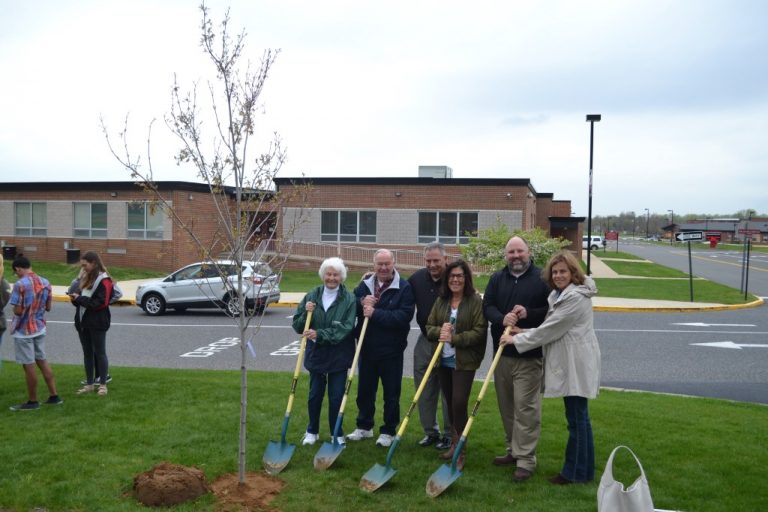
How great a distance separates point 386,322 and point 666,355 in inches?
306

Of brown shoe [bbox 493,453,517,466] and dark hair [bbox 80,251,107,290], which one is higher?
dark hair [bbox 80,251,107,290]

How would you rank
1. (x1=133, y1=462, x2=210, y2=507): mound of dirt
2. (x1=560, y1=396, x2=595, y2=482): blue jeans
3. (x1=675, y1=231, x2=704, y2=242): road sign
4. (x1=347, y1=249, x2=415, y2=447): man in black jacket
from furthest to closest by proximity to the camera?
(x1=675, y1=231, x2=704, y2=242): road sign, (x1=347, y1=249, x2=415, y2=447): man in black jacket, (x1=560, y1=396, x2=595, y2=482): blue jeans, (x1=133, y1=462, x2=210, y2=507): mound of dirt

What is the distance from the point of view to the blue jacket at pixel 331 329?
19.3 feet

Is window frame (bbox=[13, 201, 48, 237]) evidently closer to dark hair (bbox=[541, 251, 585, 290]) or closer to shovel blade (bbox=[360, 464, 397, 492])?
shovel blade (bbox=[360, 464, 397, 492])

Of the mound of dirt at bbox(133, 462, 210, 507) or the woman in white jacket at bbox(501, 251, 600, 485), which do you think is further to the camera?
the woman in white jacket at bbox(501, 251, 600, 485)

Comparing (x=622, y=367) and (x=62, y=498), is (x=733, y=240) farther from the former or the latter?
(x=62, y=498)

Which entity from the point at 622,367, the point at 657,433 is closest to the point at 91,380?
the point at 657,433

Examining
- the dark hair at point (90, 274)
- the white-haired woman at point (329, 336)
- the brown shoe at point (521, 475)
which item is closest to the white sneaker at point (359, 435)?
the white-haired woman at point (329, 336)

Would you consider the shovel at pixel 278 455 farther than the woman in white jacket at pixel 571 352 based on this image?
Yes

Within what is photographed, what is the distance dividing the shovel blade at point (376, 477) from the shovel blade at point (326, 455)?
37 cm

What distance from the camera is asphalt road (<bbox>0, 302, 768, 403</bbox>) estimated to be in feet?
32.8

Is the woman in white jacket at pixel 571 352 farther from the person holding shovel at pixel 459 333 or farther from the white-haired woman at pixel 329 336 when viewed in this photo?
the white-haired woman at pixel 329 336

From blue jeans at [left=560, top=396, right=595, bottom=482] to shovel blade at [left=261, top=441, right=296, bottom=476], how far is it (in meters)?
2.10

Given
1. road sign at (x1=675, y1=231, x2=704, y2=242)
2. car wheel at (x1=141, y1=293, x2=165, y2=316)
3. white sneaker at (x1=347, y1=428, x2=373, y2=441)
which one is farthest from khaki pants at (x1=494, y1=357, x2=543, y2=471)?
road sign at (x1=675, y1=231, x2=704, y2=242)
